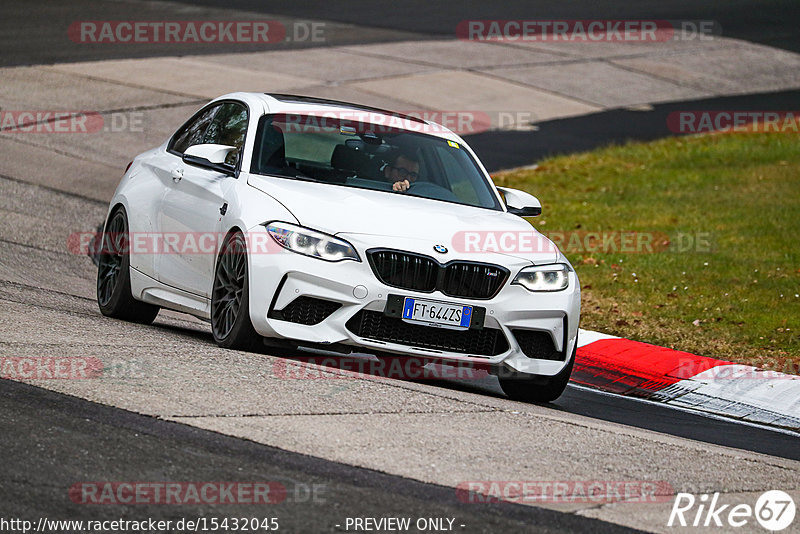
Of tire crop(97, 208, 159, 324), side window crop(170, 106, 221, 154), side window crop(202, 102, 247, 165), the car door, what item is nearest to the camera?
the car door

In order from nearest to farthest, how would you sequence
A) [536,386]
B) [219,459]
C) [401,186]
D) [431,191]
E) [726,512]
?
[219,459]
[726,512]
[536,386]
[401,186]
[431,191]

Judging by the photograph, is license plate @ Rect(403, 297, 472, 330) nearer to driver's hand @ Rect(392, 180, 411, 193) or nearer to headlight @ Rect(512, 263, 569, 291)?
Result: headlight @ Rect(512, 263, 569, 291)

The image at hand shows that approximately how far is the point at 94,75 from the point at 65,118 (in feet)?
10.0

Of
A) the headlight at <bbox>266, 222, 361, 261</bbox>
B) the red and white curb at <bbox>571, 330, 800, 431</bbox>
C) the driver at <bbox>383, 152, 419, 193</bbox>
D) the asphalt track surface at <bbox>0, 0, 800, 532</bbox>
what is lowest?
the red and white curb at <bbox>571, 330, 800, 431</bbox>

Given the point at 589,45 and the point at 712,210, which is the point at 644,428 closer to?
the point at 712,210

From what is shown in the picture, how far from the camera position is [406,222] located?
791cm

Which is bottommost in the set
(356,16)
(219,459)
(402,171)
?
(219,459)

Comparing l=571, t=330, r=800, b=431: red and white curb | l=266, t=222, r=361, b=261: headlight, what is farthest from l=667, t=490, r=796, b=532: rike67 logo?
l=571, t=330, r=800, b=431: red and white curb

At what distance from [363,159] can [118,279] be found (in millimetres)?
2108

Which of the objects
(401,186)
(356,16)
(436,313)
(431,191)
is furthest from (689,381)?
(356,16)

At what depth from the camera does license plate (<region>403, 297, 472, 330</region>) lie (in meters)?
7.63

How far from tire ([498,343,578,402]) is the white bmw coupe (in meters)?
0.01

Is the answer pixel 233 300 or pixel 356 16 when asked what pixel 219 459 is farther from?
pixel 356 16

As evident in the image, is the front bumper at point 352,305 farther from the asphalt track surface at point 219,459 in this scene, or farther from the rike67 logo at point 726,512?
the rike67 logo at point 726,512
